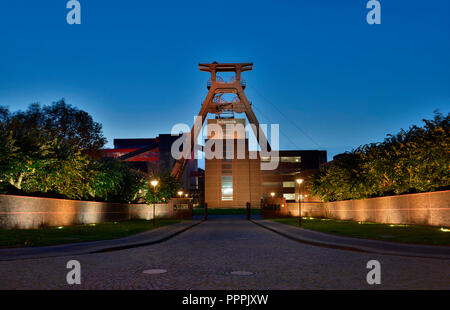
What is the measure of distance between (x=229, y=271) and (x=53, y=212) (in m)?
21.1

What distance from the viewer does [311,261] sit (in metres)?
11.5

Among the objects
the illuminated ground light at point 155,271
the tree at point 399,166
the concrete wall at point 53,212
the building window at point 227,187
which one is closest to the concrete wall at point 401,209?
the tree at point 399,166

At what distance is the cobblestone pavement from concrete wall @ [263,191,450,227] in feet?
42.3

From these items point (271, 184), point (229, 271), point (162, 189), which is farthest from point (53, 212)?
point (271, 184)

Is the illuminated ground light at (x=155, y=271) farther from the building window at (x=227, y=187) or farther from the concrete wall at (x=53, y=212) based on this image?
the building window at (x=227, y=187)

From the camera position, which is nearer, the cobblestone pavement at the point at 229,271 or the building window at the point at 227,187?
the cobblestone pavement at the point at 229,271

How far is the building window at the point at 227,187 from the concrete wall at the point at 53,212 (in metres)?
70.1

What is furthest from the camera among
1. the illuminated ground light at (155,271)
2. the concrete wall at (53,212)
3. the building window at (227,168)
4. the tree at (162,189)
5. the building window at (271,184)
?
the building window at (271,184)

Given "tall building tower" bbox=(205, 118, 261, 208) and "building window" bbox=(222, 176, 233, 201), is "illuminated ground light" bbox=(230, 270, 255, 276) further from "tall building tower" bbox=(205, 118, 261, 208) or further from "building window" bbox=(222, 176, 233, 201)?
"building window" bbox=(222, 176, 233, 201)

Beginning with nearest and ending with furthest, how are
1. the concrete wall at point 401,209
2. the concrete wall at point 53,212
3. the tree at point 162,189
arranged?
1. the concrete wall at point 53,212
2. the concrete wall at point 401,209
3. the tree at point 162,189

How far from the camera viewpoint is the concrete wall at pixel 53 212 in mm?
21797

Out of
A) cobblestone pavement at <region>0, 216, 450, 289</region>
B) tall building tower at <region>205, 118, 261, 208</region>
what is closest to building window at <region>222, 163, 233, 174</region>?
tall building tower at <region>205, 118, 261, 208</region>

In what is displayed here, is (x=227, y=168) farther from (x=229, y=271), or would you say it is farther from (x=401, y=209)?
(x=229, y=271)
